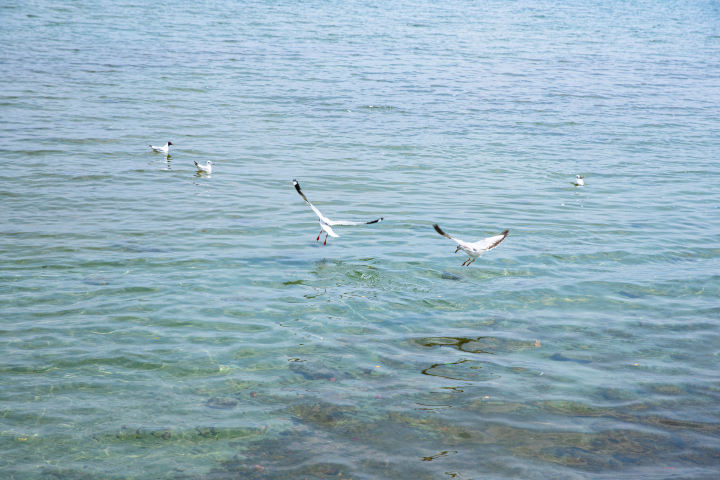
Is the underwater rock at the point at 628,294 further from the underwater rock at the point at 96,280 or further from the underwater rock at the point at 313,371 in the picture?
the underwater rock at the point at 96,280

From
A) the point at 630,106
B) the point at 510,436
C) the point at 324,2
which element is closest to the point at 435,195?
the point at 510,436

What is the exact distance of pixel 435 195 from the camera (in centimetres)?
1481

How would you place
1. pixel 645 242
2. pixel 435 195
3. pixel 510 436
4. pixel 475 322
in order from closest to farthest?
pixel 510 436 → pixel 475 322 → pixel 645 242 → pixel 435 195

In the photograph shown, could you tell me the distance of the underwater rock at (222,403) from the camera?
22.6 ft

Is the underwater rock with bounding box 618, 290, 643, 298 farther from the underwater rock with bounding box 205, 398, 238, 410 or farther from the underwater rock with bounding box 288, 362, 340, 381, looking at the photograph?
the underwater rock with bounding box 205, 398, 238, 410

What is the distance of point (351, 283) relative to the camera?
33.5 ft

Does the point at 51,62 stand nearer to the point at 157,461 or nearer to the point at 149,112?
the point at 149,112

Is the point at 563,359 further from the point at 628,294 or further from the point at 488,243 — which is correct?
the point at 628,294

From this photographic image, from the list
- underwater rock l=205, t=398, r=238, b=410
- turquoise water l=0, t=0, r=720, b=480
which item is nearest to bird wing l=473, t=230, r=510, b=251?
turquoise water l=0, t=0, r=720, b=480

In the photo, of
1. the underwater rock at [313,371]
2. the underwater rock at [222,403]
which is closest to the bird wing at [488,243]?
the underwater rock at [313,371]

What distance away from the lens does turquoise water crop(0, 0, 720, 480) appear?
20.9 feet

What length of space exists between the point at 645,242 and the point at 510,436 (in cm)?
711

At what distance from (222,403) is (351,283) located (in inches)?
147

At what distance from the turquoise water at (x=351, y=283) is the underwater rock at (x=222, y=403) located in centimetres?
3
